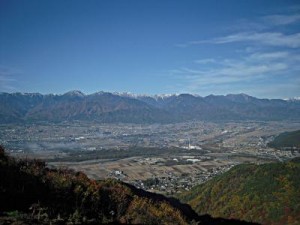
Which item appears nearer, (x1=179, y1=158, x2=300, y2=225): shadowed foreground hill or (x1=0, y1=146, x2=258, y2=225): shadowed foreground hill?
(x1=0, y1=146, x2=258, y2=225): shadowed foreground hill

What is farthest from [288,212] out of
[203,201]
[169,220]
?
[169,220]

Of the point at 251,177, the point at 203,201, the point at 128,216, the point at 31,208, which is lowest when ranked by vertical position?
the point at 203,201

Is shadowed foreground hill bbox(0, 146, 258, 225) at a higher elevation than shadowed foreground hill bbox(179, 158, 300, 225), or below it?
higher

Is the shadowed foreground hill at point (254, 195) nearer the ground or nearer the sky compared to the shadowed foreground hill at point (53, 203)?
nearer the ground

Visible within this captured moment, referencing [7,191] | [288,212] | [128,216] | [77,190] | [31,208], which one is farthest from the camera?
[288,212]

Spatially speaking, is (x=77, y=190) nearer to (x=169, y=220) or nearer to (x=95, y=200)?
(x=95, y=200)

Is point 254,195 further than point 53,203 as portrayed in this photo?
Yes

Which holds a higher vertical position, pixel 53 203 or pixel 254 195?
pixel 53 203

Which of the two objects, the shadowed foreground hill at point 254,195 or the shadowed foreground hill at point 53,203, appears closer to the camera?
the shadowed foreground hill at point 53,203
